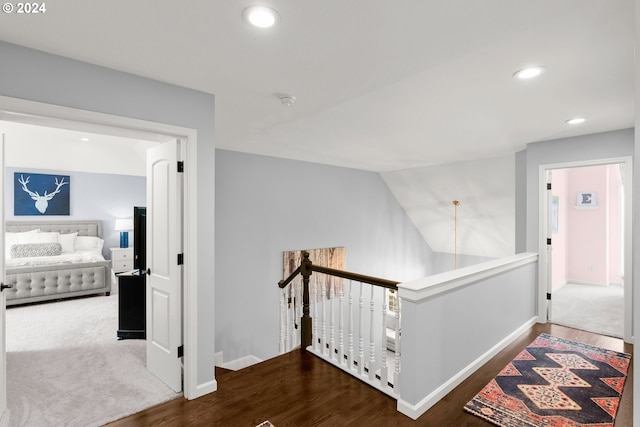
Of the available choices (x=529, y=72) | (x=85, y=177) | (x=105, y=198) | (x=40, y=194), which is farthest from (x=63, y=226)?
(x=529, y=72)

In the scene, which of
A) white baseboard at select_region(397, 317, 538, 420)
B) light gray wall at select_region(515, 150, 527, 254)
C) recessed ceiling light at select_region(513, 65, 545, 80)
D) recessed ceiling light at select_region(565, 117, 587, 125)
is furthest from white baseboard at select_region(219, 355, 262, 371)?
recessed ceiling light at select_region(565, 117, 587, 125)

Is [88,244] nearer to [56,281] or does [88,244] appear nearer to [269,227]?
[56,281]

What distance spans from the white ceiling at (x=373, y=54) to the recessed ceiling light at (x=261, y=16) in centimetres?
4

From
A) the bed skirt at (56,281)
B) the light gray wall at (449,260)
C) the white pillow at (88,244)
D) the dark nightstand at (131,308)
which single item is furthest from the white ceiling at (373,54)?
the white pillow at (88,244)

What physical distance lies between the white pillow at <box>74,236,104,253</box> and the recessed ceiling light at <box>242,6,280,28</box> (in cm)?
642

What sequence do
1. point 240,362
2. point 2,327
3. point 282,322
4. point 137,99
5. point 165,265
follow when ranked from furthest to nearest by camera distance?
1. point 240,362
2. point 282,322
3. point 165,265
4. point 137,99
5. point 2,327

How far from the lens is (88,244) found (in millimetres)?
6277

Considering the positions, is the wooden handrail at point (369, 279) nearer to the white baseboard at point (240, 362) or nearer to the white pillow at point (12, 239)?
the white baseboard at point (240, 362)

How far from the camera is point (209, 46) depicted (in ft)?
6.07

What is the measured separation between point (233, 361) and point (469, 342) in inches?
136

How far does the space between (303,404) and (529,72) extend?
287 cm

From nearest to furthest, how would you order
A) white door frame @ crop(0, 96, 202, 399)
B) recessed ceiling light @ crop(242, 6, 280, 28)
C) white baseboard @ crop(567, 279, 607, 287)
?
recessed ceiling light @ crop(242, 6, 280, 28) → white door frame @ crop(0, 96, 202, 399) → white baseboard @ crop(567, 279, 607, 287)

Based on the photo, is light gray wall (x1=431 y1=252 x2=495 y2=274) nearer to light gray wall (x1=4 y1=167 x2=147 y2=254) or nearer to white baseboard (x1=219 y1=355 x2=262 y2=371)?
white baseboard (x1=219 y1=355 x2=262 y2=371)

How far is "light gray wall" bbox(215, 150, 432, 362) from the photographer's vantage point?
4.70 meters
